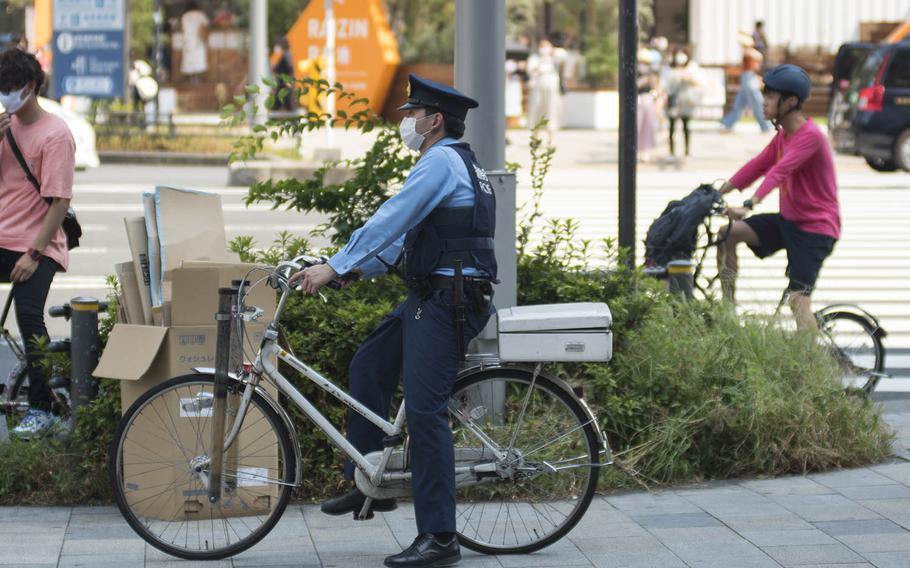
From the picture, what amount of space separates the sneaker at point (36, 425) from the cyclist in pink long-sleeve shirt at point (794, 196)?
337cm

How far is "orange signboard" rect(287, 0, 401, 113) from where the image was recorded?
25172mm

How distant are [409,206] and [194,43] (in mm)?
40332

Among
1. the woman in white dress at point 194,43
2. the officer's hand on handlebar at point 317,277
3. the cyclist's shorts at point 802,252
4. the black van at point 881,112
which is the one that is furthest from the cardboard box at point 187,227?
the woman in white dress at point 194,43

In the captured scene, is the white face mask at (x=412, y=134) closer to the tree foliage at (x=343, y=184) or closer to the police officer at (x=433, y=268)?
the police officer at (x=433, y=268)

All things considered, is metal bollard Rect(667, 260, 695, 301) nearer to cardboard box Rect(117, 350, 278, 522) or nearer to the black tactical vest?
the black tactical vest

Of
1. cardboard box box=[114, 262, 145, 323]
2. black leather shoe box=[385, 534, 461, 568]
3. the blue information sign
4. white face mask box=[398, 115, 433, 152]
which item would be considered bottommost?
black leather shoe box=[385, 534, 461, 568]

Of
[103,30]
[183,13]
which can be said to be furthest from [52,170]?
[183,13]

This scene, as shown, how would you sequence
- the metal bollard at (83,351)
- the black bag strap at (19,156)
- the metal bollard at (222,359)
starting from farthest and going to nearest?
the black bag strap at (19,156) → the metal bollard at (83,351) → the metal bollard at (222,359)

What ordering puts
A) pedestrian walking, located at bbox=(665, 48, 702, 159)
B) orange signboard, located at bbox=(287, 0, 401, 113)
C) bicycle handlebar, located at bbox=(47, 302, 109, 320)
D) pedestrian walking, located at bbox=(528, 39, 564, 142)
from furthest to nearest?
pedestrian walking, located at bbox=(528, 39, 564, 142) → orange signboard, located at bbox=(287, 0, 401, 113) → pedestrian walking, located at bbox=(665, 48, 702, 159) → bicycle handlebar, located at bbox=(47, 302, 109, 320)

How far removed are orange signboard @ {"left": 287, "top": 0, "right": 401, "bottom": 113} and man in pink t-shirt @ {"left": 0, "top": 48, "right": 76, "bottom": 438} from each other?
19.0 meters

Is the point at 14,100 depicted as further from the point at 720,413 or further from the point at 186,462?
the point at 720,413

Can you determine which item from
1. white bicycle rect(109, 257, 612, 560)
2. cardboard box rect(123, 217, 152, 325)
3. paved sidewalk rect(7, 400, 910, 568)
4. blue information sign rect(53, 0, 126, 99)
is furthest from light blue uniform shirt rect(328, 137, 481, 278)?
blue information sign rect(53, 0, 126, 99)

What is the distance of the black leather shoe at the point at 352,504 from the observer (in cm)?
507

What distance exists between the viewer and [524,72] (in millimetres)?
33594
